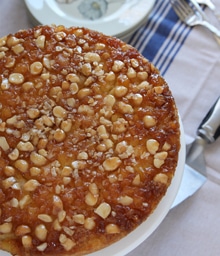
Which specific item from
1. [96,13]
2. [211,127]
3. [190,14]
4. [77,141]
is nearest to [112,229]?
[77,141]

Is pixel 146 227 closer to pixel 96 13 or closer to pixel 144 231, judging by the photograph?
pixel 144 231

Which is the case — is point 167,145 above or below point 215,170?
above

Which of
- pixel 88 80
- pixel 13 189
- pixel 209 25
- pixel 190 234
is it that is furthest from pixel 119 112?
pixel 209 25

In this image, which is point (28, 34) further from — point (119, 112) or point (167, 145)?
point (167, 145)

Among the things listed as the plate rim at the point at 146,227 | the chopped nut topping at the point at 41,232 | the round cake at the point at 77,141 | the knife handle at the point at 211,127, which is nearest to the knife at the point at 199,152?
the knife handle at the point at 211,127

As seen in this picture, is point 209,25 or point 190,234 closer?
point 190,234

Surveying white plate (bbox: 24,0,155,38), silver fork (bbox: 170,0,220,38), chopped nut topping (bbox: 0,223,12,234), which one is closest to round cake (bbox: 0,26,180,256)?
chopped nut topping (bbox: 0,223,12,234)
